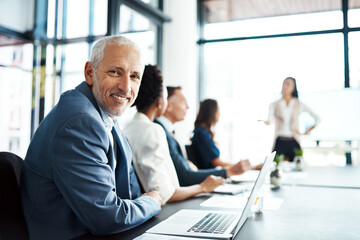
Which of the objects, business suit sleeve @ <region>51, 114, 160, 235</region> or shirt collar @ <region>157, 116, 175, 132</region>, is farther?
shirt collar @ <region>157, 116, 175, 132</region>

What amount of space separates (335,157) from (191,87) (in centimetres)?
263

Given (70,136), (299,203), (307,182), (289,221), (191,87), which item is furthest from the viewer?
(191,87)

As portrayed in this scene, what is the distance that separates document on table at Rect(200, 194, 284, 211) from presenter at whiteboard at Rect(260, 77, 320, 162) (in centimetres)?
307

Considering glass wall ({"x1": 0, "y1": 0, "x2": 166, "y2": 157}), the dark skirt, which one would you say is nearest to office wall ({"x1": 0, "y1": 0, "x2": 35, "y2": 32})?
glass wall ({"x1": 0, "y1": 0, "x2": 166, "y2": 157})

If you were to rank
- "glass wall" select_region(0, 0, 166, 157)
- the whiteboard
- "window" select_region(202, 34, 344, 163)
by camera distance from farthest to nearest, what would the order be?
1. "window" select_region(202, 34, 344, 163)
2. the whiteboard
3. "glass wall" select_region(0, 0, 166, 157)

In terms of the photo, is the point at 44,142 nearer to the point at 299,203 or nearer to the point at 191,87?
the point at 299,203

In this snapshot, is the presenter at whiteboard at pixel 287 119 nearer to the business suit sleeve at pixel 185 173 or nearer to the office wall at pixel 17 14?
the business suit sleeve at pixel 185 173

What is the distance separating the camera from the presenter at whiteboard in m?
4.71

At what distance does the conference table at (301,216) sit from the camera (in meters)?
1.10

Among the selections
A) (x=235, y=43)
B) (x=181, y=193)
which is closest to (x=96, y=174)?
(x=181, y=193)

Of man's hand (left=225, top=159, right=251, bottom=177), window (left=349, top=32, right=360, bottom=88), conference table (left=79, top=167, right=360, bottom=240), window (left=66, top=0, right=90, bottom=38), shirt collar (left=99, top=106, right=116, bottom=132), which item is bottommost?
conference table (left=79, top=167, right=360, bottom=240)

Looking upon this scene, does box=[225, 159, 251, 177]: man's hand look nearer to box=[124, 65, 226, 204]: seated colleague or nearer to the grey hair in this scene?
box=[124, 65, 226, 204]: seated colleague

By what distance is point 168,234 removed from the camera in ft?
3.52

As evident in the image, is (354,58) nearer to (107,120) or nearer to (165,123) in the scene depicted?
(165,123)
